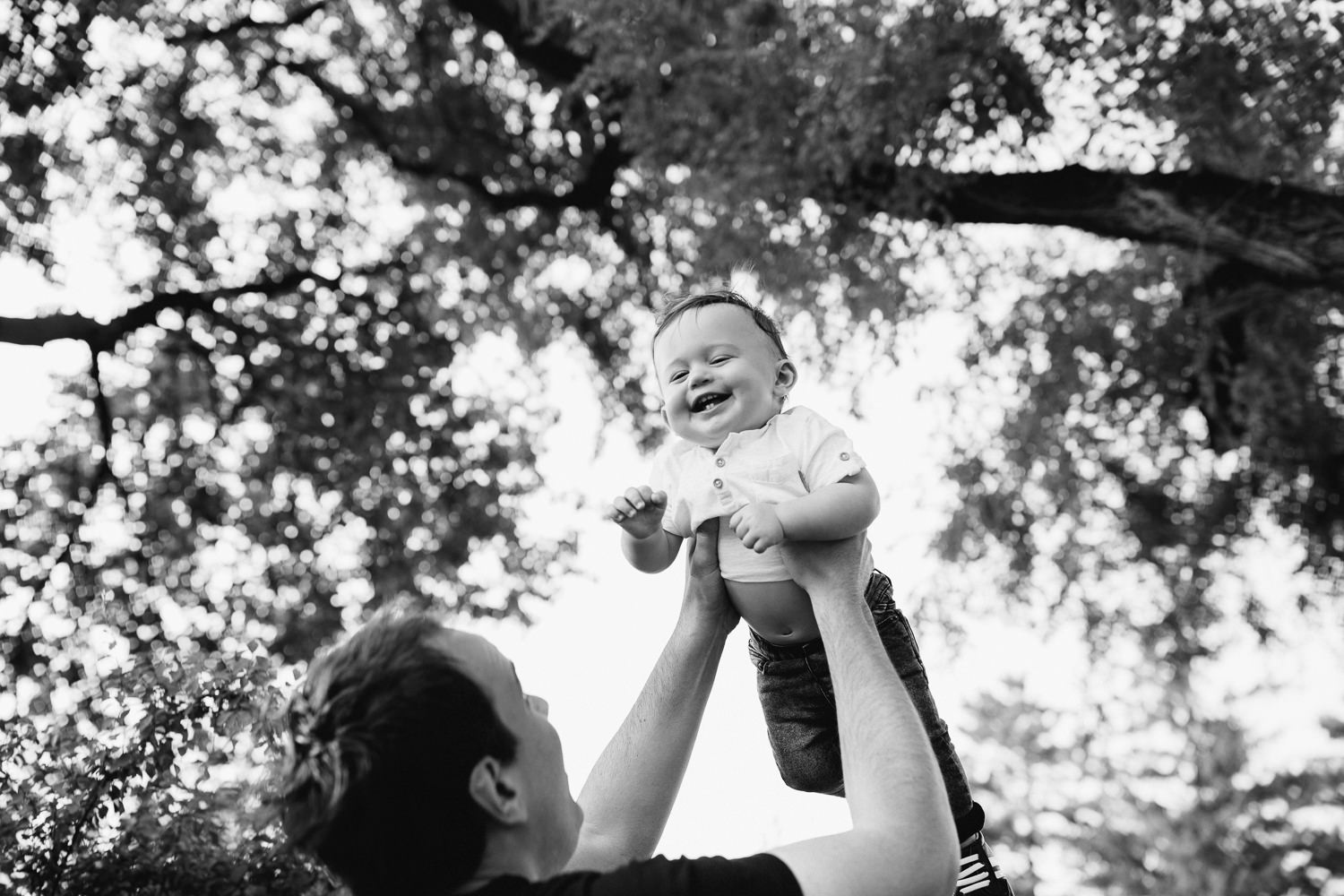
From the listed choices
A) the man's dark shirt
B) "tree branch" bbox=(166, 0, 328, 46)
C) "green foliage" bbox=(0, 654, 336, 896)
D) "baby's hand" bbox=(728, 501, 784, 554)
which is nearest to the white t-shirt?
"baby's hand" bbox=(728, 501, 784, 554)

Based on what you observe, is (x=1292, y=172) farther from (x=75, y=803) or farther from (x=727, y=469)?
(x=75, y=803)

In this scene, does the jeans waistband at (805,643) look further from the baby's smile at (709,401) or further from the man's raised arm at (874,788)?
the baby's smile at (709,401)

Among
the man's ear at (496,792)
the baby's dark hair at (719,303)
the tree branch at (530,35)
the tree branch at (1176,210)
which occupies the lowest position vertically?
the man's ear at (496,792)

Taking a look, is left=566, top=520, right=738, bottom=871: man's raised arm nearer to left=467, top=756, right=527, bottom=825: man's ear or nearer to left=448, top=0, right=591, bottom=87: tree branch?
left=467, top=756, right=527, bottom=825: man's ear

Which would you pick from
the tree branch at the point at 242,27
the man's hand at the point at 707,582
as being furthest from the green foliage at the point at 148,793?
the tree branch at the point at 242,27

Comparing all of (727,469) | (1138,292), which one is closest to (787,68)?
(1138,292)

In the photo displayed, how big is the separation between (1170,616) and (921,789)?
10962mm

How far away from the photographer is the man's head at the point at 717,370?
9.09 ft

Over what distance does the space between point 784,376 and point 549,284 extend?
8474 mm

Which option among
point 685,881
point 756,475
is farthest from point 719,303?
point 685,881

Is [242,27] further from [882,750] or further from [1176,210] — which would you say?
[882,750]

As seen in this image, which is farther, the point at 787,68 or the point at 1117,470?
the point at 1117,470

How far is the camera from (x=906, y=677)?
2.63 meters

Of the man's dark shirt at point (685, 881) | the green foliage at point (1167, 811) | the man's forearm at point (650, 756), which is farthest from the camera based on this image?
the green foliage at point (1167, 811)
